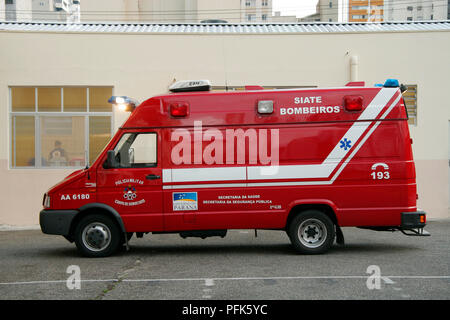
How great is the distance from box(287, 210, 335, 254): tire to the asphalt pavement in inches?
8.6

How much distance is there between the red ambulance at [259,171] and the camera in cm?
990

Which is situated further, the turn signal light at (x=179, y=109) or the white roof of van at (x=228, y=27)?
the white roof of van at (x=228, y=27)

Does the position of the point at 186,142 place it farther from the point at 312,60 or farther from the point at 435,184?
the point at 435,184

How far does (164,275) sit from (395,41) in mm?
11537

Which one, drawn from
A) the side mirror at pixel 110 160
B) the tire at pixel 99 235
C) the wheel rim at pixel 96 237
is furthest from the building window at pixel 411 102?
the wheel rim at pixel 96 237

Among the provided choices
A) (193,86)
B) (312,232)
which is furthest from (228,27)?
(312,232)

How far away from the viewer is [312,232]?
393 inches

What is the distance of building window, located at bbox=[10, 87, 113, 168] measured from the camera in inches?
659

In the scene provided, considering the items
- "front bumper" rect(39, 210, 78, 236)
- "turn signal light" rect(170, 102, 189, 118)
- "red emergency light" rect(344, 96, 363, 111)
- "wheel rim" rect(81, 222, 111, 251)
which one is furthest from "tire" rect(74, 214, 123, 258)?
"red emergency light" rect(344, 96, 363, 111)

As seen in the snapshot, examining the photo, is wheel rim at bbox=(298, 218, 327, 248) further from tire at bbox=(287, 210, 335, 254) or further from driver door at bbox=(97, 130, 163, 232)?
driver door at bbox=(97, 130, 163, 232)

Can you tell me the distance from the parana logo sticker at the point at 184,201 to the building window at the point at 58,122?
739 centimetres

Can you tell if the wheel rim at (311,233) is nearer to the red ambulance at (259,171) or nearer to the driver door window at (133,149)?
the red ambulance at (259,171)

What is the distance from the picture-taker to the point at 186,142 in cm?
1001
